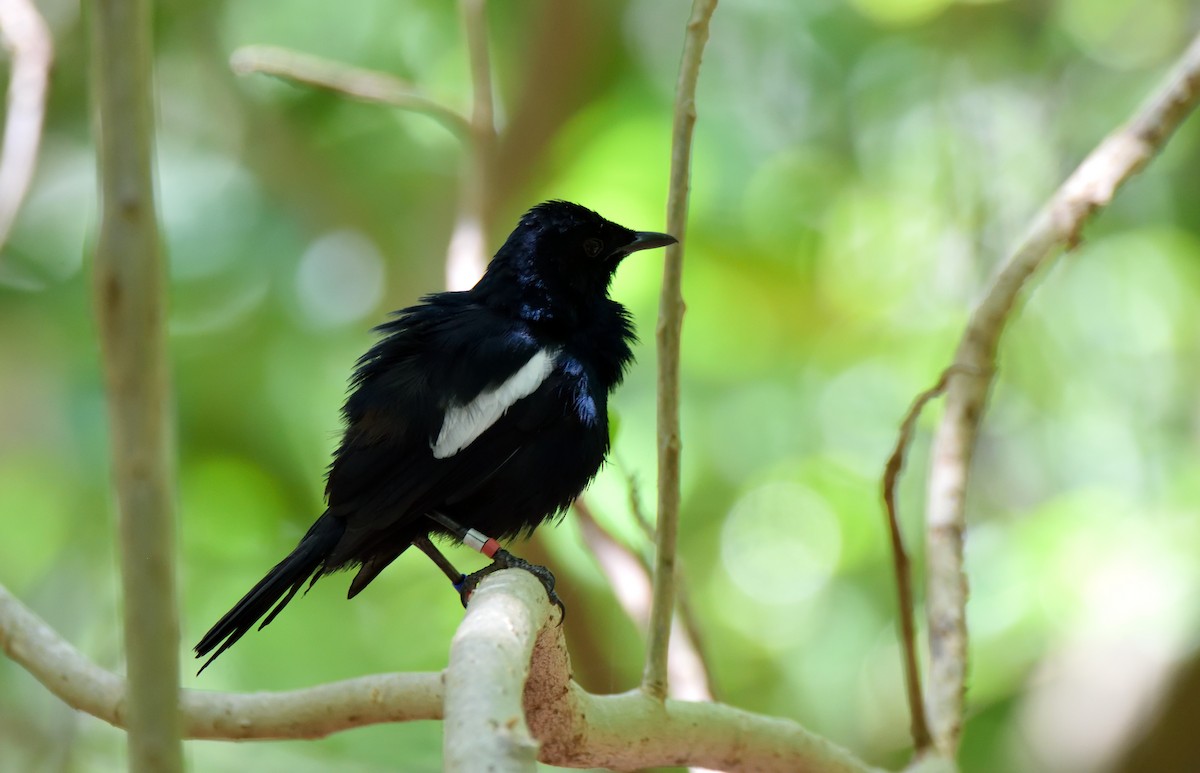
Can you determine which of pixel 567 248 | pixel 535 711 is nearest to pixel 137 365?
pixel 535 711

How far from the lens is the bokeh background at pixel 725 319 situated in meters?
5.69

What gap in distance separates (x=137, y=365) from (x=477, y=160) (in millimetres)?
3336

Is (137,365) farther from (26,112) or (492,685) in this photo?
(26,112)

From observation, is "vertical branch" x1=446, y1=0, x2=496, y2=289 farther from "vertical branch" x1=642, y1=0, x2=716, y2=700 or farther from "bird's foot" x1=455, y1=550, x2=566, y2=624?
"vertical branch" x1=642, y1=0, x2=716, y2=700

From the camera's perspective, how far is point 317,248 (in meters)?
6.67

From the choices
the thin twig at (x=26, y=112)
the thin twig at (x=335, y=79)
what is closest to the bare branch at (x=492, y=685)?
the thin twig at (x=26, y=112)

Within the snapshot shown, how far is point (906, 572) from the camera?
117 inches

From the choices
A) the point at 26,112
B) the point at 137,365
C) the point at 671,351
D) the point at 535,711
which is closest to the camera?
the point at 137,365

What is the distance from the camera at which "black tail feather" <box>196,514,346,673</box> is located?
2.84 m

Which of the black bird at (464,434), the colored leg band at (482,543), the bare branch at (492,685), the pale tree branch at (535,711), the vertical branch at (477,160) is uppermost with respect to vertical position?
the vertical branch at (477,160)

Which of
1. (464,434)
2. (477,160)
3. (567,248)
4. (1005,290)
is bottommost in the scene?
(464,434)

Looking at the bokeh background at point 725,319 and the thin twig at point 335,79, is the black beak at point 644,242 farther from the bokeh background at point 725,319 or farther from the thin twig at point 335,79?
the bokeh background at point 725,319

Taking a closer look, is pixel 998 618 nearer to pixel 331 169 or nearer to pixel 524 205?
pixel 524 205

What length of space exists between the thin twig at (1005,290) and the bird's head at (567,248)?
100cm
